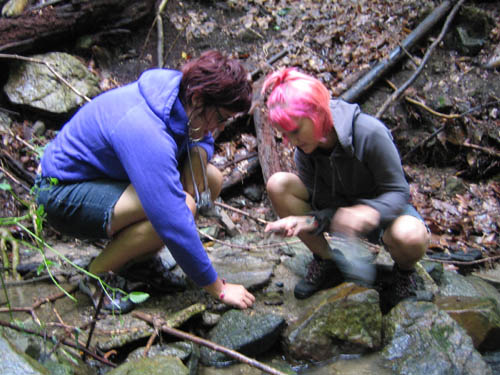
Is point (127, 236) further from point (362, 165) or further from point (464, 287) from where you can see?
point (464, 287)

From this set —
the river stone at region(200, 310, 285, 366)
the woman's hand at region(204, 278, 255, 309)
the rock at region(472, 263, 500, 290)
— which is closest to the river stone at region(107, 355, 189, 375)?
the river stone at region(200, 310, 285, 366)

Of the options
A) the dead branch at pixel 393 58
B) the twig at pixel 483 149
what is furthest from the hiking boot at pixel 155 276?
the twig at pixel 483 149

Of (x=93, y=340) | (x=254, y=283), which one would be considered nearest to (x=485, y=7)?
(x=254, y=283)

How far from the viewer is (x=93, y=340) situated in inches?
78.6

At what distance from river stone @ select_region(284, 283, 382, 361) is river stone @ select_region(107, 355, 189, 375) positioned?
24.2 inches

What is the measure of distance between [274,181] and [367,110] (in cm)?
247

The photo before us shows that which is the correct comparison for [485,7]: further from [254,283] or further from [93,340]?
[93,340]

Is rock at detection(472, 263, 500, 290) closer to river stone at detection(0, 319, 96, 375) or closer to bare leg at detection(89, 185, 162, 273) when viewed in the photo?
bare leg at detection(89, 185, 162, 273)

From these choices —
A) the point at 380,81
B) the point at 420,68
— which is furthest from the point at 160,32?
the point at 420,68

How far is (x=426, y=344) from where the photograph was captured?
6.46 feet

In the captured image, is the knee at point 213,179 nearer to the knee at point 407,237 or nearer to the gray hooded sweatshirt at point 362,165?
the gray hooded sweatshirt at point 362,165

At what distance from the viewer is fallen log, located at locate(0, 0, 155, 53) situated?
13.3ft

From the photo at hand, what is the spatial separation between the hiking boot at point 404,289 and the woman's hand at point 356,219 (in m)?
0.49

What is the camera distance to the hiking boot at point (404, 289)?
2248 millimetres
